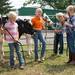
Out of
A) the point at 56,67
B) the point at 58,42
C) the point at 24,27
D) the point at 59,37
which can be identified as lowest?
the point at 56,67

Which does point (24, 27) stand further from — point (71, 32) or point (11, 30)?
point (71, 32)

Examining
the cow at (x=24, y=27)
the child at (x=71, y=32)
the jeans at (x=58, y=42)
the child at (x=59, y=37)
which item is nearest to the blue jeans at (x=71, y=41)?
the child at (x=71, y=32)

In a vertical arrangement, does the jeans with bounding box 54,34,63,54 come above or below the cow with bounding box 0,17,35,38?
below

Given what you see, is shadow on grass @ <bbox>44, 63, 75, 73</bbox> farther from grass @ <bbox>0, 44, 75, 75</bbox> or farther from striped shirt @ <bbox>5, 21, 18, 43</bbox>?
striped shirt @ <bbox>5, 21, 18, 43</bbox>

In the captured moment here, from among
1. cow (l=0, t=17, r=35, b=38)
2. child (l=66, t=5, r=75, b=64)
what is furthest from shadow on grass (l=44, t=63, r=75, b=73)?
cow (l=0, t=17, r=35, b=38)

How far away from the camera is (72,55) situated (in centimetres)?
1130

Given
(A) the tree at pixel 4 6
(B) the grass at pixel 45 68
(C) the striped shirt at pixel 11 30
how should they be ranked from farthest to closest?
1. (A) the tree at pixel 4 6
2. (C) the striped shirt at pixel 11 30
3. (B) the grass at pixel 45 68

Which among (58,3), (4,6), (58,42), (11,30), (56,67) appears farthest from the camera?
(4,6)

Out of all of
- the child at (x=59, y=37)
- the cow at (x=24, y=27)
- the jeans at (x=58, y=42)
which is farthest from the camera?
the jeans at (x=58, y=42)

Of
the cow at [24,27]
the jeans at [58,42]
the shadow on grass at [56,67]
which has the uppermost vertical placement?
the cow at [24,27]

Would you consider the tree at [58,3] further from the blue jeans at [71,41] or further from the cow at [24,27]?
the blue jeans at [71,41]

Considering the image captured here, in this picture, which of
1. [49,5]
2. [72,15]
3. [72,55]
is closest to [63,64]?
[72,55]

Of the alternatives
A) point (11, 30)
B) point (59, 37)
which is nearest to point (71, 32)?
point (11, 30)

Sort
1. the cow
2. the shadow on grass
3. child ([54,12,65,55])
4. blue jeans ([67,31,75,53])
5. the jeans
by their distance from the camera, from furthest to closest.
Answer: the jeans
child ([54,12,65,55])
the cow
blue jeans ([67,31,75,53])
the shadow on grass
